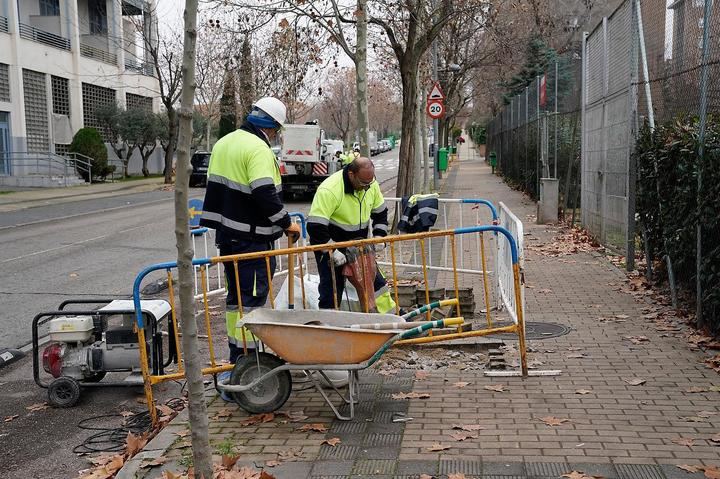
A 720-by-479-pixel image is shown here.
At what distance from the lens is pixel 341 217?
6.85 metres

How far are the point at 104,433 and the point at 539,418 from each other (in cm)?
290

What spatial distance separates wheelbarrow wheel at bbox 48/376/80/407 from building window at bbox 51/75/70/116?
39.5 m

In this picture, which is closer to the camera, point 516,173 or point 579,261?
point 579,261

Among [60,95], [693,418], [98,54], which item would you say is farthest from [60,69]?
[693,418]

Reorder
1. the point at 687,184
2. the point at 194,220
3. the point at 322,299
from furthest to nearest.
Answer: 1. the point at 194,220
2. the point at 687,184
3. the point at 322,299

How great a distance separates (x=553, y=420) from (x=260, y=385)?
1917 mm

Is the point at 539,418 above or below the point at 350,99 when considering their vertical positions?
below

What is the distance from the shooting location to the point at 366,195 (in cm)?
704

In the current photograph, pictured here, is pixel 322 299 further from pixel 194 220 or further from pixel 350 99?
pixel 350 99

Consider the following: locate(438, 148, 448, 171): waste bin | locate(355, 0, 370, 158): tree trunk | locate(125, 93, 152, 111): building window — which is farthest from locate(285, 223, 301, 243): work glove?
locate(125, 93, 152, 111): building window

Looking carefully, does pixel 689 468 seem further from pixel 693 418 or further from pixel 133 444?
pixel 133 444

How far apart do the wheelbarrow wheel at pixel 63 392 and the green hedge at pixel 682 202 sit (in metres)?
5.14

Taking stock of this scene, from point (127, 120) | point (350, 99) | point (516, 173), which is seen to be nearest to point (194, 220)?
point (516, 173)

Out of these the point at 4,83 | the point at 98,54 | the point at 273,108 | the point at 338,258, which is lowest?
the point at 338,258
